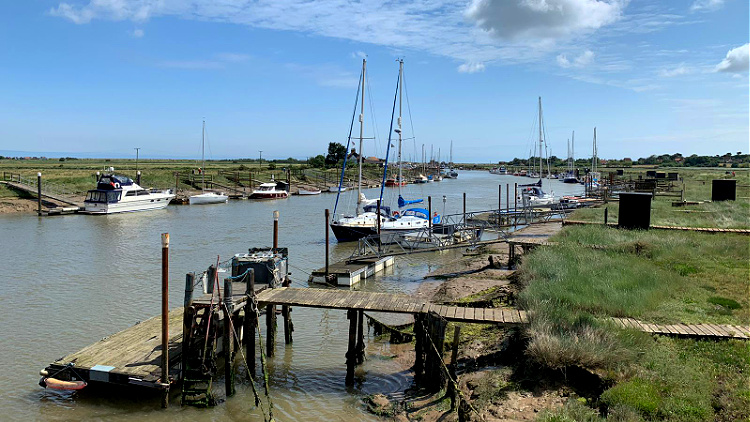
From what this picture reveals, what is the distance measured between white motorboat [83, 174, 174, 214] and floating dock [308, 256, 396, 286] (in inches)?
1369

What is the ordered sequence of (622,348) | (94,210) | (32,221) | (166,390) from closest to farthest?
(622,348)
(166,390)
(32,221)
(94,210)

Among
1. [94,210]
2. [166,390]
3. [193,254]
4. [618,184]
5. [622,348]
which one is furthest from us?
[618,184]

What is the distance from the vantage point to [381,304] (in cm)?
1370

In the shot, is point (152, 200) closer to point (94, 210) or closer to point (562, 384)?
point (94, 210)

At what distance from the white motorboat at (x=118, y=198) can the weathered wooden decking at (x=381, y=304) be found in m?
43.0

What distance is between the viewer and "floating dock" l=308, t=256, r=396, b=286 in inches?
919

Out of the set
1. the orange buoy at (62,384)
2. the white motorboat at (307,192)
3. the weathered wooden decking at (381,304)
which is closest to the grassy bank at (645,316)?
the weathered wooden decking at (381,304)

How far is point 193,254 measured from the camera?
103 ft

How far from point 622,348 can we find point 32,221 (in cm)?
4864

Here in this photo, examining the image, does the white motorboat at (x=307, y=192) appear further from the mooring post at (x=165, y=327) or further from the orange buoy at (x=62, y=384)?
the mooring post at (x=165, y=327)

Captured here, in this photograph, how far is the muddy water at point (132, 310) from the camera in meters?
12.4

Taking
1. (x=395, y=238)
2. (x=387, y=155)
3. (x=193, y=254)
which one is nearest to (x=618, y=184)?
(x=387, y=155)

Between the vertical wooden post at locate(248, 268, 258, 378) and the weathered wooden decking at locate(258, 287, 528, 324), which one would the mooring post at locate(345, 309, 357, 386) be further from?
the vertical wooden post at locate(248, 268, 258, 378)

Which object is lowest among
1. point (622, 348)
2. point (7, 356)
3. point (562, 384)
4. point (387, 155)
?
point (7, 356)
